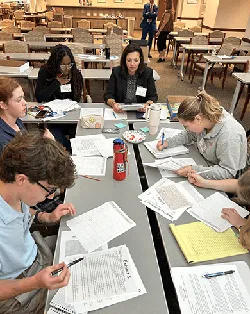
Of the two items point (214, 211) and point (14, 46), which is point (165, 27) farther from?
point (214, 211)

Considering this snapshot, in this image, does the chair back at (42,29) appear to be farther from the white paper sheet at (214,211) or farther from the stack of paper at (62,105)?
the white paper sheet at (214,211)

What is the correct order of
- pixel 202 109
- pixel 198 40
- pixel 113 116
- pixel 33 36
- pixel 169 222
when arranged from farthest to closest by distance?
1. pixel 198 40
2. pixel 33 36
3. pixel 113 116
4. pixel 202 109
5. pixel 169 222

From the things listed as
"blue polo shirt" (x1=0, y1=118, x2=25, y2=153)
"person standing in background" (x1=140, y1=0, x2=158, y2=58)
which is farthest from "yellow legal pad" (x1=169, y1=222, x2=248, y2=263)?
"person standing in background" (x1=140, y1=0, x2=158, y2=58)

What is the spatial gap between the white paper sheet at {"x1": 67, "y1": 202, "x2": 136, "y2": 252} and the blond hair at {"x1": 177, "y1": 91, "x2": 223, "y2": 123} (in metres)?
0.74

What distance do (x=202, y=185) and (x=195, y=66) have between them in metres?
4.93

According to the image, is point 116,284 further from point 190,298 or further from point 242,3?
point 242,3

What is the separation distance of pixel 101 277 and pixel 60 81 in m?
2.18

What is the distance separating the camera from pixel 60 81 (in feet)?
8.90

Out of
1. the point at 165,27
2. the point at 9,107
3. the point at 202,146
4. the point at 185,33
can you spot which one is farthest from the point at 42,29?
the point at 202,146

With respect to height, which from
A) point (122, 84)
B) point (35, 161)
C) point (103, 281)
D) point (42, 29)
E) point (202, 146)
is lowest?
point (103, 281)

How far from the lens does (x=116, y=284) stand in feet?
3.31

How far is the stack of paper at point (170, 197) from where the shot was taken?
1.39 m

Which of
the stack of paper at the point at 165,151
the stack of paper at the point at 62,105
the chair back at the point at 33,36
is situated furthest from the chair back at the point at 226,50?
the stack of paper at the point at 165,151

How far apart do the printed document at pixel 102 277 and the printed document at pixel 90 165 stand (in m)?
0.62
